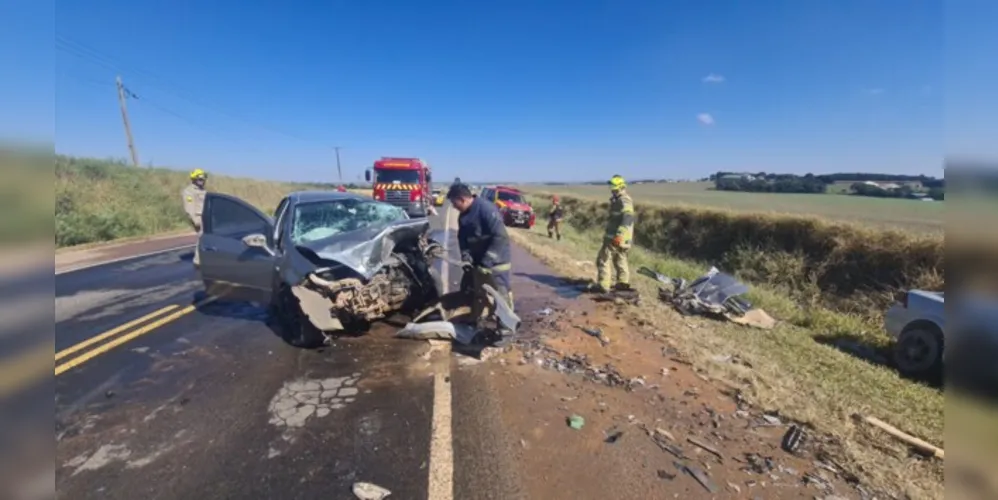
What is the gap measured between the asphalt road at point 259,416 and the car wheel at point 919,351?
5.01 metres

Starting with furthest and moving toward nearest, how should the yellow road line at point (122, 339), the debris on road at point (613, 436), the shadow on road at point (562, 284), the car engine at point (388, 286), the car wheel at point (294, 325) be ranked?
the shadow on road at point (562, 284) → the car wheel at point (294, 325) → the car engine at point (388, 286) → the yellow road line at point (122, 339) → the debris on road at point (613, 436)

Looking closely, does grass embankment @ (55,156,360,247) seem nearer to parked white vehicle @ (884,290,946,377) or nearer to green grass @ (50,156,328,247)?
green grass @ (50,156,328,247)

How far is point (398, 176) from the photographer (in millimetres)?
18922

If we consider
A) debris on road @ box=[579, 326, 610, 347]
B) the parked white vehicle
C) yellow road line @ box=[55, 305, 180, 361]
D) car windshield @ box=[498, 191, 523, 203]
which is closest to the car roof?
yellow road line @ box=[55, 305, 180, 361]

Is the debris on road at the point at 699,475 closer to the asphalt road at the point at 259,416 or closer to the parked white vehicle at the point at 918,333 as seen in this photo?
the asphalt road at the point at 259,416

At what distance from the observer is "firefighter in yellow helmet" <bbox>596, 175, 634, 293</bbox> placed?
23.9ft

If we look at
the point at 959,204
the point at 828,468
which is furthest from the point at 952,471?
the point at 828,468

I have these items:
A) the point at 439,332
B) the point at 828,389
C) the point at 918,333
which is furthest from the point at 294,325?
the point at 918,333

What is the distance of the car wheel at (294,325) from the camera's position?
15.6 feet

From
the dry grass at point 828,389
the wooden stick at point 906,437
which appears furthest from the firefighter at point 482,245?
the wooden stick at point 906,437

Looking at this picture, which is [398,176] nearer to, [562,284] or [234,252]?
[562,284]

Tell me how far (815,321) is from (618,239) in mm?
3346

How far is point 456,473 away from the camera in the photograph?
278 centimetres

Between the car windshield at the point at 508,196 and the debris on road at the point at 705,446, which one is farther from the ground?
the car windshield at the point at 508,196
